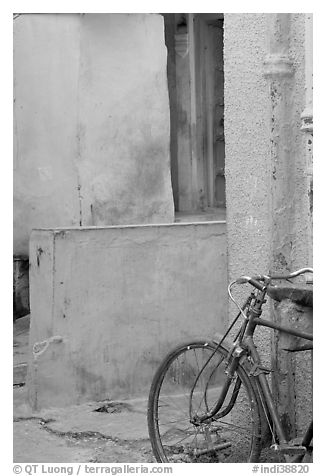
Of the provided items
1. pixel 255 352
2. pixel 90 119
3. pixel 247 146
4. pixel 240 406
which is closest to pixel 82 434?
pixel 240 406

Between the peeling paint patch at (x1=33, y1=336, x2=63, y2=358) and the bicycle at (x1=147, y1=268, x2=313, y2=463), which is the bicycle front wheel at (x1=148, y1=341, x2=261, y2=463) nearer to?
the bicycle at (x1=147, y1=268, x2=313, y2=463)

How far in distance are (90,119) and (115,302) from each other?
3.46 metres

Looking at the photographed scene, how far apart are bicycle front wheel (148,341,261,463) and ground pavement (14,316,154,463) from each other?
17 centimetres

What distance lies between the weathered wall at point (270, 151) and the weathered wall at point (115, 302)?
1201 mm

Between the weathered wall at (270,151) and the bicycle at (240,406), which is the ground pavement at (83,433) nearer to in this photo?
the bicycle at (240,406)

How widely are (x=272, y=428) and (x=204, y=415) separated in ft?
1.29

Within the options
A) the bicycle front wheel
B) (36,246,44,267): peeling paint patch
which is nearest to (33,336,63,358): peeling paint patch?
(36,246,44,267): peeling paint patch

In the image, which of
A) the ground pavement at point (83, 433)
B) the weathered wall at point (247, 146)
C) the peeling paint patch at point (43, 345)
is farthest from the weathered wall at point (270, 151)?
the peeling paint patch at point (43, 345)

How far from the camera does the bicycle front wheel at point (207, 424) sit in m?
4.00

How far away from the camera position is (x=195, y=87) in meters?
10.0
